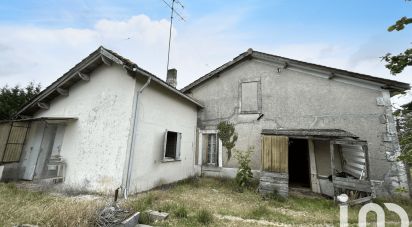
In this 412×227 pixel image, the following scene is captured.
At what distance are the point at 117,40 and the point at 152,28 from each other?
256 cm

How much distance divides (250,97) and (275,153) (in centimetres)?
329

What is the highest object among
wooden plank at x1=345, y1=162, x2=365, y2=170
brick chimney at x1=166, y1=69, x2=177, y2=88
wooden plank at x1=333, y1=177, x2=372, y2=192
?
brick chimney at x1=166, y1=69, x2=177, y2=88

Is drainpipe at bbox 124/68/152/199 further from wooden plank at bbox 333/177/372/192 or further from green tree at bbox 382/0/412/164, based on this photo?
wooden plank at bbox 333/177/372/192

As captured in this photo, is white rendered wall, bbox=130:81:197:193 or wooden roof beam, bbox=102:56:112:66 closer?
white rendered wall, bbox=130:81:197:193

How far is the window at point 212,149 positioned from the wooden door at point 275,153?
302 centimetres

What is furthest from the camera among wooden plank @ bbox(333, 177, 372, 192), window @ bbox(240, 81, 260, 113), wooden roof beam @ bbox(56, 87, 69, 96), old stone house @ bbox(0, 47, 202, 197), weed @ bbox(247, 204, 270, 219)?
window @ bbox(240, 81, 260, 113)

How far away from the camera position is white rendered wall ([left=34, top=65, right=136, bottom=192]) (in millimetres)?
Result: 5820

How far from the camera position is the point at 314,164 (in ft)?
25.0

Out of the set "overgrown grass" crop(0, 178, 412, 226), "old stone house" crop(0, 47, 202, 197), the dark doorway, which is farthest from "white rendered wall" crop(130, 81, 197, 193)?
the dark doorway

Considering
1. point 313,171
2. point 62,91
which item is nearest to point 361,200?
point 313,171

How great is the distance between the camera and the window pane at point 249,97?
9133 mm

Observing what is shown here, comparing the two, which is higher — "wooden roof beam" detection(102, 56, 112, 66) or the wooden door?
"wooden roof beam" detection(102, 56, 112, 66)

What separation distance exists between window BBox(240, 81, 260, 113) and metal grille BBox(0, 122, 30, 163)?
957 centimetres

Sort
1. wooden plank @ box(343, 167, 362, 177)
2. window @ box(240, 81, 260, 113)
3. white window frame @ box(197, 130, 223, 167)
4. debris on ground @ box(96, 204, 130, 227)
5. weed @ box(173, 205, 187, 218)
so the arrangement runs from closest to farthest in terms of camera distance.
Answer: debris on ground @ box(96, 204, 130, 227)
weed @ box(173, 205, 187, 218)
wooden plank @ box(343, 167, 362, 177)
window @ box(240, 81, 260, 113)
white window frame @ box(197, 130, 223, 167)
